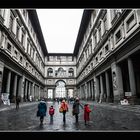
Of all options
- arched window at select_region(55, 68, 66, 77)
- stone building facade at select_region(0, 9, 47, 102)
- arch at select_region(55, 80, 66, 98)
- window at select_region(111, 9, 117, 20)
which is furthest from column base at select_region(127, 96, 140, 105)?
arched window at select_region(55, 68, 66, 77)

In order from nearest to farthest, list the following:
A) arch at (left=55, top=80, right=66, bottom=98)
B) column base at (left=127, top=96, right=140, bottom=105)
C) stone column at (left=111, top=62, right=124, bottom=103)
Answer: column base at (left=127, top=96, right=140, bottom=105), stone column at (left=111, top=62, right=124, bottom=103), arch at (left=55, top=80, right=66, bottom=98)

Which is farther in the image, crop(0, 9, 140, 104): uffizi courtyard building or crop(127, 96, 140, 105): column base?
crop(0, 9, 140, 104): uffizi courtyard building

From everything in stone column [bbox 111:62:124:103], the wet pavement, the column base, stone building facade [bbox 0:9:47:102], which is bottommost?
the wet pavement

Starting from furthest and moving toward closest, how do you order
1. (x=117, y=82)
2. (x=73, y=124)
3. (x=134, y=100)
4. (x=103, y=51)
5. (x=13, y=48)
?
(x=103, y=51), (x=13, y=48), (x=117, y=82), (x=134, y=100), (x=73, y=124)

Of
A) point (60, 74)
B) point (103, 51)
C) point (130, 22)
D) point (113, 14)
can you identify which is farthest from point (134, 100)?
point (60, 74)

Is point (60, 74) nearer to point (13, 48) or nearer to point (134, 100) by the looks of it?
point (13, 48)

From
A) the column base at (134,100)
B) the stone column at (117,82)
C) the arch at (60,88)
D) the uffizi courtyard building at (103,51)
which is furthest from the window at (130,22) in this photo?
the arch at (60,88)

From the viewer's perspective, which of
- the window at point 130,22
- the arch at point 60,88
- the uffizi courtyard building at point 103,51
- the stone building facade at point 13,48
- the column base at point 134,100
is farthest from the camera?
the arch at point 60,88

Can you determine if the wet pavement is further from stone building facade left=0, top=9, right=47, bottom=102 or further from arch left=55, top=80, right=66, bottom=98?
arch left=55, top=80, right=66, bottom=98

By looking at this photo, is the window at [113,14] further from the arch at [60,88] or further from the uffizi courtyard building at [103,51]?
the arch at [60,88]

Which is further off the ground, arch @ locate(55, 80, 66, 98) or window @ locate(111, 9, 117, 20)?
window @ locate(111, 9, 117, 20)
